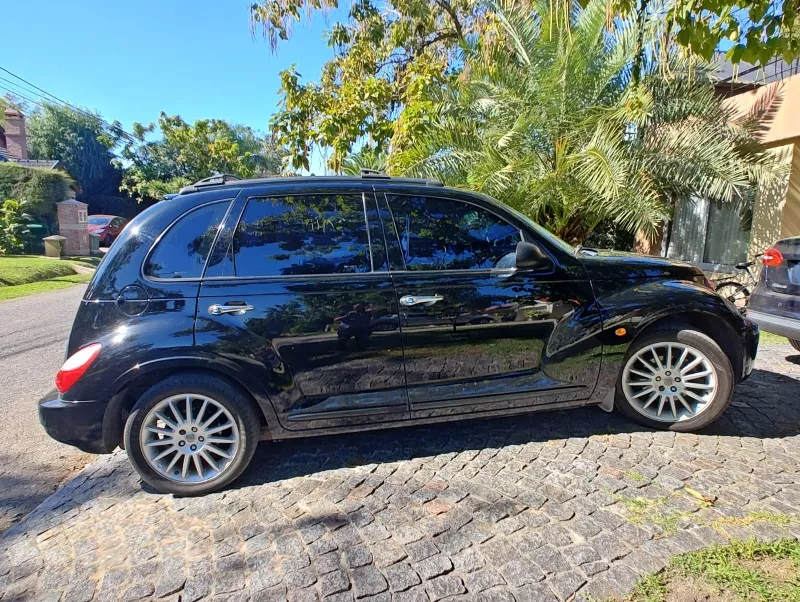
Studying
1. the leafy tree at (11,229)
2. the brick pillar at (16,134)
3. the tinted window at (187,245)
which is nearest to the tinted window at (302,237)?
the tinted window at (187,245)

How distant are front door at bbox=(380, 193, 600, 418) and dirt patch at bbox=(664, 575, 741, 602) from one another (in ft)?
4.51

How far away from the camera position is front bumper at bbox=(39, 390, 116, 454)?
288 cm

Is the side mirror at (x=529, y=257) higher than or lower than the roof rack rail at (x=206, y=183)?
lower

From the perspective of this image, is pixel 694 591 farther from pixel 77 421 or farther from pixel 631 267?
pixel 77 421

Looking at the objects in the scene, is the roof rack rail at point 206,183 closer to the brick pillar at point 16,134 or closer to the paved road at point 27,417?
the paved road at point 27,417

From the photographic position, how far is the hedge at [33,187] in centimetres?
1988

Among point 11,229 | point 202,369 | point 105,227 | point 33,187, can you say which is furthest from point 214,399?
point 105,227

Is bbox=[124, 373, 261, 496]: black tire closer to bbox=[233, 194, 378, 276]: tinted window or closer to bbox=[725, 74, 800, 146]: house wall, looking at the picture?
bbox=[233, 194, 378, 276]: tinted window

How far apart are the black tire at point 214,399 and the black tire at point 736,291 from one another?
7510mm

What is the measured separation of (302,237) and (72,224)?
21.0 m

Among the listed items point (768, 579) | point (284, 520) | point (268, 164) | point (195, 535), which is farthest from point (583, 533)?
point (268, 164)

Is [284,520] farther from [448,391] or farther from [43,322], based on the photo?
[43,322]

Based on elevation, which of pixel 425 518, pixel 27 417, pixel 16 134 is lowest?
pixel 27 417

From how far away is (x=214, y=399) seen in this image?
117 inches
